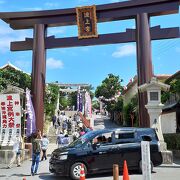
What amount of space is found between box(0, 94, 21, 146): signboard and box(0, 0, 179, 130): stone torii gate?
2.88 metres

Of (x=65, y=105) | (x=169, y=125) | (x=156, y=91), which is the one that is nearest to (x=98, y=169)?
(x=156, y=91)

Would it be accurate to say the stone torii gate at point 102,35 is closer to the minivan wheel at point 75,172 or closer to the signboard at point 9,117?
the signboard at point 9,117

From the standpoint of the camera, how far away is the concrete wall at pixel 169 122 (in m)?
27.9

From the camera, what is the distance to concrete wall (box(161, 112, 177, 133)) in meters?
27.9

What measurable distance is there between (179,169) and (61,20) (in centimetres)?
1237

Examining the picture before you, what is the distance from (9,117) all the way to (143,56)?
27.6ft

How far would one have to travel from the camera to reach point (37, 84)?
23109 mm

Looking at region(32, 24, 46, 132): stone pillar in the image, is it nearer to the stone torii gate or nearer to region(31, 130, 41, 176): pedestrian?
the stone torii gate

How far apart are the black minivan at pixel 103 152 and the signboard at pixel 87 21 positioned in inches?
382

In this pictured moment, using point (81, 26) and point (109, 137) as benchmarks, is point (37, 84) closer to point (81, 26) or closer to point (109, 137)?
point (81, 26)

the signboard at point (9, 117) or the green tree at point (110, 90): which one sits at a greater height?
the green tree at point (110, 90)

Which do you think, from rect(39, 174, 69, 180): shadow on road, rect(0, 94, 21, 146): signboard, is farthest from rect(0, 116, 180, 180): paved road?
rect(0, 94, 21, 146): signboard

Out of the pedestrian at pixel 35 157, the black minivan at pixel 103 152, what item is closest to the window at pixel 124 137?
the black minivan at pixel 103 152

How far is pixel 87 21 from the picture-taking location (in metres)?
23.7
